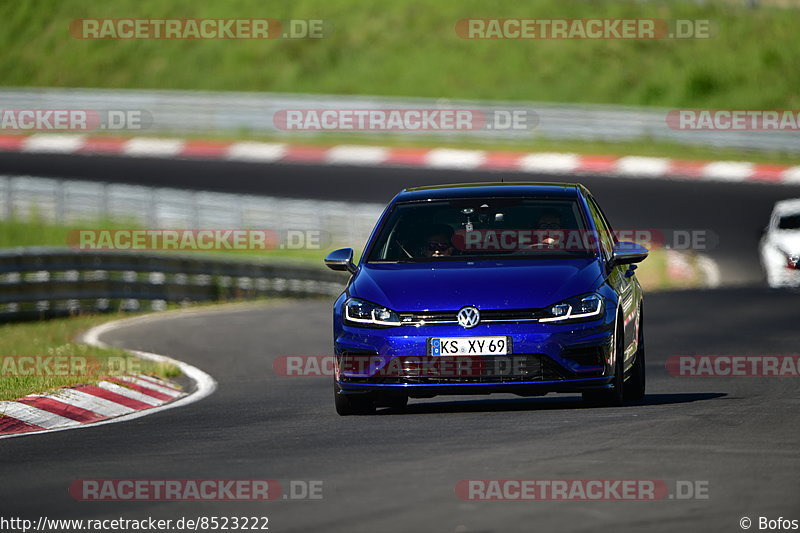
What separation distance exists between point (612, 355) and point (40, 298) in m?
14.1

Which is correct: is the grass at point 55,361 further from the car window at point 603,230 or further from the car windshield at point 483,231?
the car window at point 603,230

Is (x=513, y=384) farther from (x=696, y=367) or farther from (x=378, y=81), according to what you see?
(x=378, y=81)

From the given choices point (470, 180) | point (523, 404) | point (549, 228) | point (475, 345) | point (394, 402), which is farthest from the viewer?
point (470, 180)

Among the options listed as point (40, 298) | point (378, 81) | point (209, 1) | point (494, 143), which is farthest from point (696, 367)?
point (209, 1)

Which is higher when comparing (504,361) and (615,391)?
(504,361)

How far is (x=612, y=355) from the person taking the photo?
32.7 ft

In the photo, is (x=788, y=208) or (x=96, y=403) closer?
(x=96, y=403)

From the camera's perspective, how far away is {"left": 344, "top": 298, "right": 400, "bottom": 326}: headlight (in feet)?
32.4

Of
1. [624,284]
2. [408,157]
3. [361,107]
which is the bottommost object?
[624,284]

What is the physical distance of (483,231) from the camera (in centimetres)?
1066

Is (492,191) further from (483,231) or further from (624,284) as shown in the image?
(624,284)

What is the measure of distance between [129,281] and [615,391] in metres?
14.9

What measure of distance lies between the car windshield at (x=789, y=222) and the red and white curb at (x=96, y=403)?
13060mm

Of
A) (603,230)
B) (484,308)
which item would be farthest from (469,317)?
(603,230)
